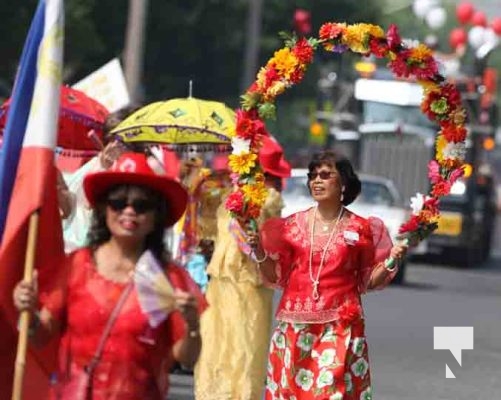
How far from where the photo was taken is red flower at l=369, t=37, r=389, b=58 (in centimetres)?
941

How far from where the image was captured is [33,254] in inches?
230

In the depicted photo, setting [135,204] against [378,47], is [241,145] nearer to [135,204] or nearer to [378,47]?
[378,47]

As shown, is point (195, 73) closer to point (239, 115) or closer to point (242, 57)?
point (242, 57)

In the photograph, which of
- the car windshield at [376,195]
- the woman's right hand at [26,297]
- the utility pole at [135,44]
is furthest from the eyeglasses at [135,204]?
the utility pole at [135,44]

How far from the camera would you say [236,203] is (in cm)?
881

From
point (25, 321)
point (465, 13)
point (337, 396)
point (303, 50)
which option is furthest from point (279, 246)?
point (465, 13)

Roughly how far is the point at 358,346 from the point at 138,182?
3104 mm

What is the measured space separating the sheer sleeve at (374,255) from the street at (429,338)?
10.6 feet

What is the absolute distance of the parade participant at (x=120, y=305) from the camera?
220 inches

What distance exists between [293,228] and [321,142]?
1068 inches

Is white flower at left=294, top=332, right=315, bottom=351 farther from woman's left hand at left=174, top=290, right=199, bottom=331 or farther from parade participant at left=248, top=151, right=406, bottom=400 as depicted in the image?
woman's left hand at left=174, top=290, right=199, bottom=331

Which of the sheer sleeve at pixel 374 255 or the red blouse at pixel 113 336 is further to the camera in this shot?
the sheer sleeve at pixel 374 255

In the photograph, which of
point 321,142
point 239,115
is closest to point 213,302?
point 239,115

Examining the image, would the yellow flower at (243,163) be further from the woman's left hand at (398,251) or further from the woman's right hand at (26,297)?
the woman's right hand at (26,297)
